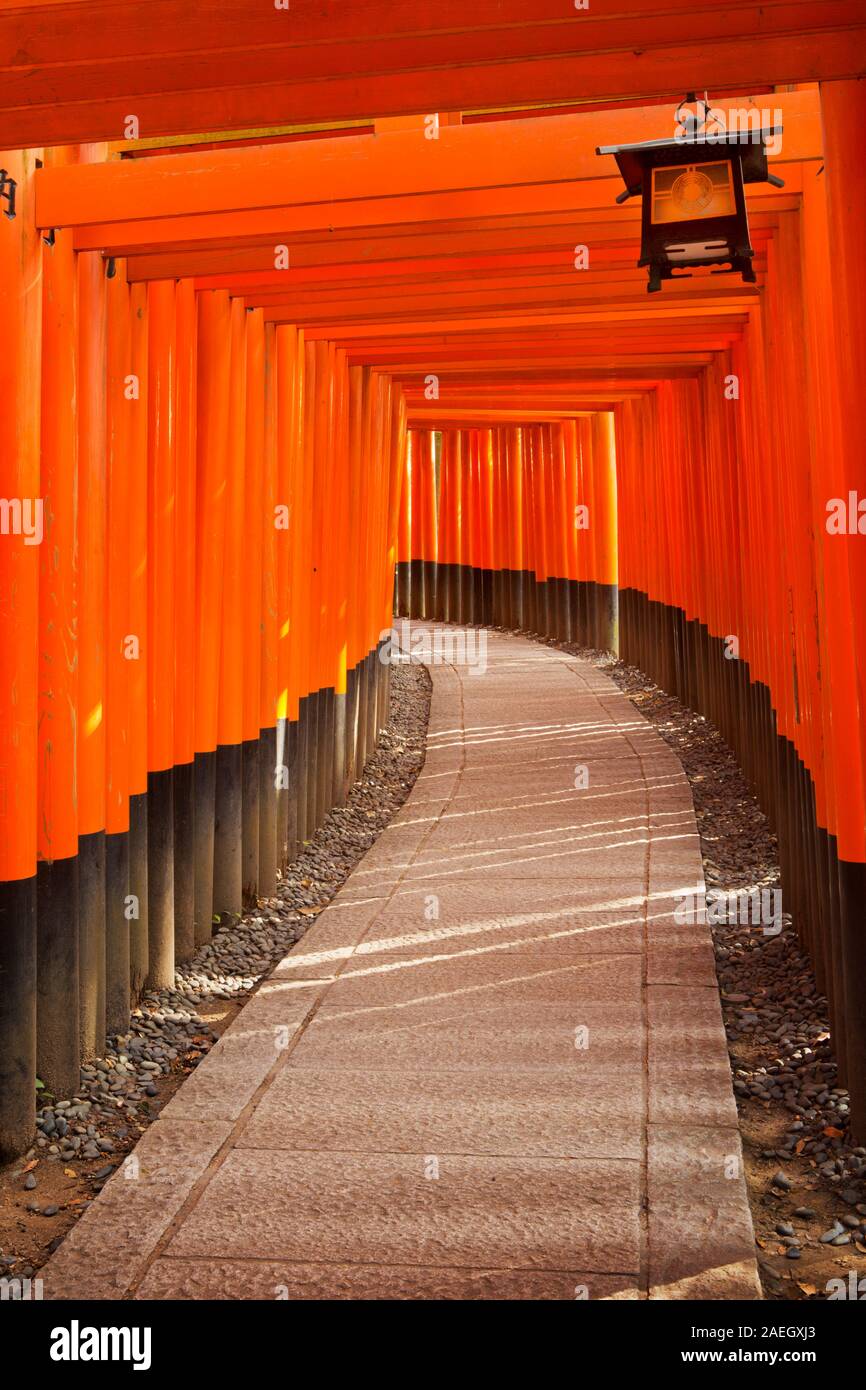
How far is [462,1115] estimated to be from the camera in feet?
15.4

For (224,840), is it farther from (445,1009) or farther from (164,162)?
(164,162)

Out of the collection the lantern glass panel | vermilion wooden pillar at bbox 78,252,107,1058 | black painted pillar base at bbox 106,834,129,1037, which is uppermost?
the lantern glass panel

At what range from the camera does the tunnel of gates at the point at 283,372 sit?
3740 millimetres

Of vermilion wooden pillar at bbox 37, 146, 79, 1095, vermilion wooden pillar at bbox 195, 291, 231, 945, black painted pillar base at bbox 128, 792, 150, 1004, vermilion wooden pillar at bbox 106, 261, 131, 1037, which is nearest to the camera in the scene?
vermilion wooden pillar at bbox 37, 146, 79, 1095

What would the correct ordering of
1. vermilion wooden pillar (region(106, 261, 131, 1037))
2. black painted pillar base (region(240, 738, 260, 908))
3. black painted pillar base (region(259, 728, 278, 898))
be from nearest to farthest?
vermilion wooden pillar (region(106, 261, 131, 1037))
black painted pillar base (region(240, 738, 260, 908))
black painted pillar base (region(259, 728, 278, 898))

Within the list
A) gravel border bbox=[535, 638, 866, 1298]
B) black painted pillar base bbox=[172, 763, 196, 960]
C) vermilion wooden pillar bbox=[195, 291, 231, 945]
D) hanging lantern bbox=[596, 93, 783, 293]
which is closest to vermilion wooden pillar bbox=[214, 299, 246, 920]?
vermilion wooden pillar bbox=[195, 291, 231, 945]

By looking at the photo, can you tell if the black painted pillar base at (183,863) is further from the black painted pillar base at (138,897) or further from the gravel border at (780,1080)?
the gravel border at (780,1080)

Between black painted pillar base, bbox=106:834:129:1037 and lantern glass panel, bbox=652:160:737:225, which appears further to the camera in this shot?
black painted pillar base, bbox=106:834:129:1037

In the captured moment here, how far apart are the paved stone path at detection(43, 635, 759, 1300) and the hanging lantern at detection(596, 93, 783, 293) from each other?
2772mm

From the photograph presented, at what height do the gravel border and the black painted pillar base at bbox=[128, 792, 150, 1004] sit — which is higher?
the black painted pillar base at bbox=[128, 792, 150, 1004]

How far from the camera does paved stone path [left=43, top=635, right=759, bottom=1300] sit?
3.67 m

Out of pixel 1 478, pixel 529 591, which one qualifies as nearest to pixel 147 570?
pixel 1 478

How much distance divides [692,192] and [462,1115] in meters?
3.10

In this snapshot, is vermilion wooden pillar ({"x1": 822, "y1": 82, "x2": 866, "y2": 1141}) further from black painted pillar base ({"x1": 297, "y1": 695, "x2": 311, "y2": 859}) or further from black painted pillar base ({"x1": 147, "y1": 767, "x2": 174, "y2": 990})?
black painted pillar base ({"x1": 297, "y1": 695, "x2": 311, "y2": 859})
